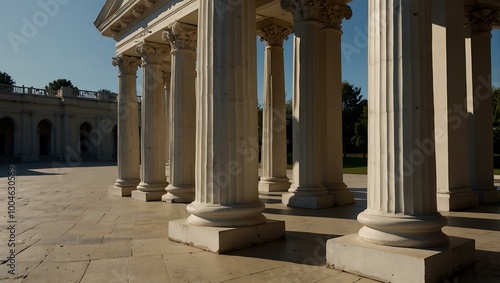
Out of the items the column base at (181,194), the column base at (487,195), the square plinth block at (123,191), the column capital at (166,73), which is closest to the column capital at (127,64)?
the square plinth block at (123,191)

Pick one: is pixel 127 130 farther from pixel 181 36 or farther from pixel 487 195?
pixel 487 195

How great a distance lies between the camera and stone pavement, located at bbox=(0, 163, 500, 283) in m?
12.3

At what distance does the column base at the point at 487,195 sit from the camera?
92.3 feet

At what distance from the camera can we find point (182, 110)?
29.7 metres

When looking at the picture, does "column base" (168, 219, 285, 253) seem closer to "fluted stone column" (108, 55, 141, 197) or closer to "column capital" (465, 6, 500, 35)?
"fluted stone column" (108, 55, 141, 197)

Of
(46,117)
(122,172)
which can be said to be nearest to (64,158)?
(46,117)

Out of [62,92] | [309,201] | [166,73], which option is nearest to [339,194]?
[309,201]

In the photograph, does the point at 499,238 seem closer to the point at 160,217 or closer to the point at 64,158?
the point at 160,217

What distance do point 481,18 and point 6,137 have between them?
503 feet

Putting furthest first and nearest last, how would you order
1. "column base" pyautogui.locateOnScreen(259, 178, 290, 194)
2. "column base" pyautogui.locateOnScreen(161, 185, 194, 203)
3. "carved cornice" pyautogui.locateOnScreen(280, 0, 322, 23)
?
1. "column base" pyautogui.locateOnScreen(259, 178, 290, 194)
2. "column base" pyautogui.locateOnScreen(161, 185, 194, 203)
3. "carved cornice" pyautogui.locateOnScreen(280, 0, 322, 23)

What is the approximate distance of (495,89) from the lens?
12044 centimetres

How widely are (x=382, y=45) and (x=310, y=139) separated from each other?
1455cm

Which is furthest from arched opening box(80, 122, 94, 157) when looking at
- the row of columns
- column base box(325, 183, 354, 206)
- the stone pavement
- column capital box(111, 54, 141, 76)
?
column base box(325, 183, 354, 206)

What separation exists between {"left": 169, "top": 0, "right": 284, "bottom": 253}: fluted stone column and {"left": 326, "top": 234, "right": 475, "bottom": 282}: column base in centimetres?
435
